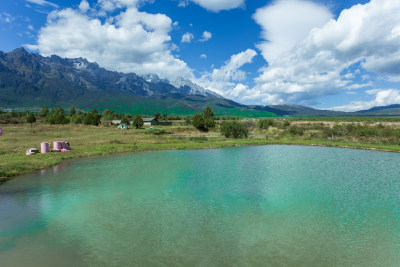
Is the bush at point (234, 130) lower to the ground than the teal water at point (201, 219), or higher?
higher

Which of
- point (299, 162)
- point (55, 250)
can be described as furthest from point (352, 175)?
point (55, 250)

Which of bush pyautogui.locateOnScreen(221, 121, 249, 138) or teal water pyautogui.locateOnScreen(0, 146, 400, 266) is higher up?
bush pyautogui.locateOnScreen(221, 121, 249, 138)

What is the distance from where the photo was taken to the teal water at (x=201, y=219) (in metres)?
10.1

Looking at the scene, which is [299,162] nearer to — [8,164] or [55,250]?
[55,250]

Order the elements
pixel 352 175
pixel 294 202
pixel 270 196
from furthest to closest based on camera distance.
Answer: pixel 352 175, pixel 270 196, pixel 294 202

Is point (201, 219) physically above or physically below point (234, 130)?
below

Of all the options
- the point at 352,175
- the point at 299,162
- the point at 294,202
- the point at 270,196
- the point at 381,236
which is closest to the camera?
the point at 381,236

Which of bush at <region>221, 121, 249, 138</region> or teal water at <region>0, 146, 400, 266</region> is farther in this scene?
bush at <region>221, 121, 249, 138</region>

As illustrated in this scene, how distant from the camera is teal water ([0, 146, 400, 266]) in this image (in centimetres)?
1015

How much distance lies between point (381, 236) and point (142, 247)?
1191cm

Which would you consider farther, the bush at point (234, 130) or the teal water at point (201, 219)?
the bush at point (234, 130)

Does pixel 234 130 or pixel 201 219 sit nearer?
pixel 201 219

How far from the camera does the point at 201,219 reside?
1386 cm

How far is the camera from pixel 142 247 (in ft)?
35.4
